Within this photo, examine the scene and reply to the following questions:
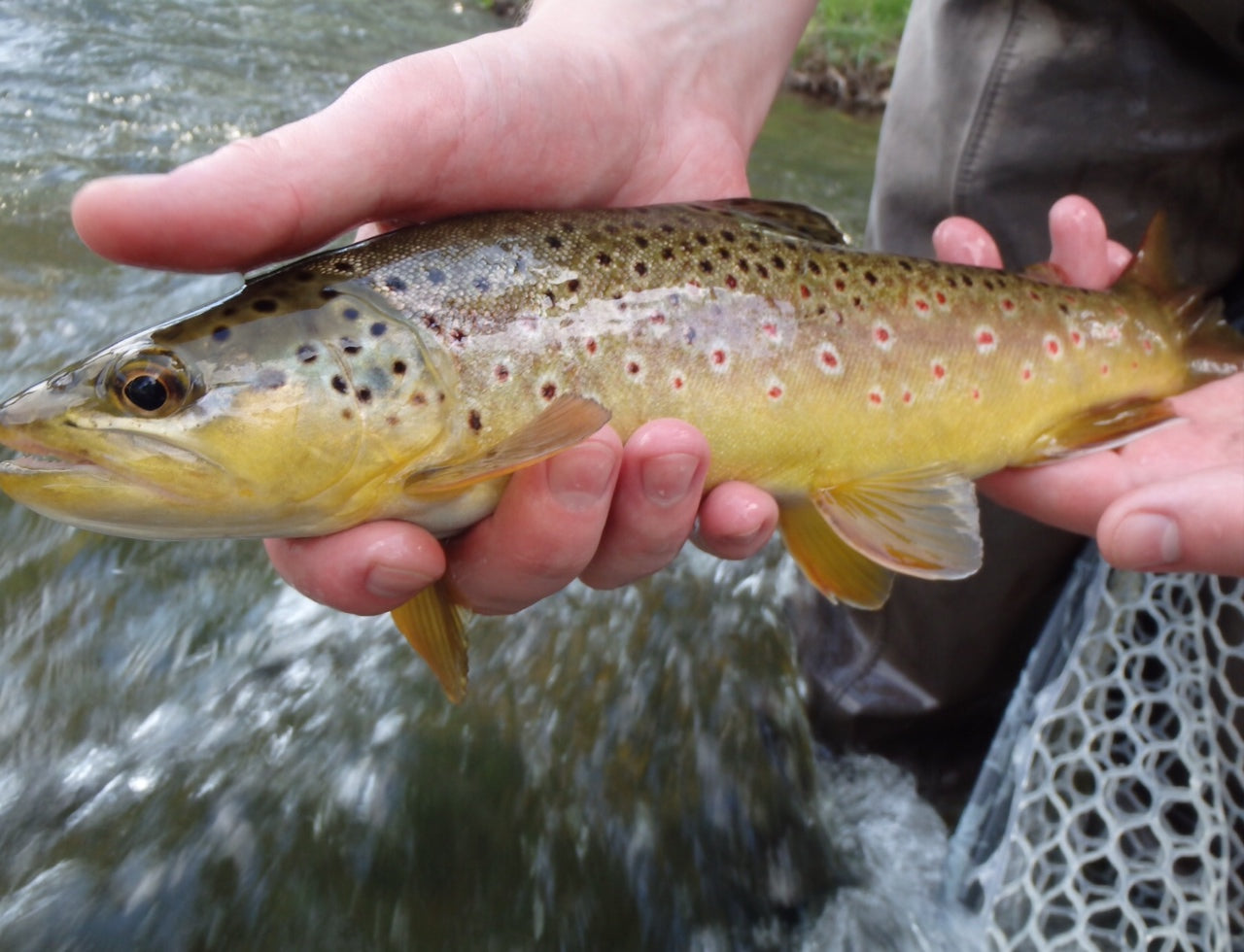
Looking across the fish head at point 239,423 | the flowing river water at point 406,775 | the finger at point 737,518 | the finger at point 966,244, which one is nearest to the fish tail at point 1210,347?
the finger at point 966,244

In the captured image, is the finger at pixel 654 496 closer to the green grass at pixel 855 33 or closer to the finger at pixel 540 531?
the finger at pixel 540 531

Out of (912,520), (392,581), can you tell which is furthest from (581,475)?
(912,520)

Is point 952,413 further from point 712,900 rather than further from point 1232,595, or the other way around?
point 712,900

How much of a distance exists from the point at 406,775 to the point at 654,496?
1323 millimetres

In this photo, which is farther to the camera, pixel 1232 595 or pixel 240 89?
pixel 240 89

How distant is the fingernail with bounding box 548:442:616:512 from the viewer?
1.54m

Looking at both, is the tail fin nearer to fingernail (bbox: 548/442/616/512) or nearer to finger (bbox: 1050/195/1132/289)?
finger (bbox: 1050/195/1132/289)

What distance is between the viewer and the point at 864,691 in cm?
296

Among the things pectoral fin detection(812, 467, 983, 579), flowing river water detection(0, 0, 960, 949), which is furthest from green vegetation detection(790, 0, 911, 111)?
pectoral fin detection(812, 467, 983, 579)

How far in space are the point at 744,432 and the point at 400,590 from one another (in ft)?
2.30

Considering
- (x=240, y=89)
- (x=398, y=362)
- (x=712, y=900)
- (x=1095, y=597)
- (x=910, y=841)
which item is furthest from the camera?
(x=240, y=89)

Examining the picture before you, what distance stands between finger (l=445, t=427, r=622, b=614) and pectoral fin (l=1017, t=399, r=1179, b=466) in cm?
107

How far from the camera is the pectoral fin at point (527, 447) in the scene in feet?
4.85

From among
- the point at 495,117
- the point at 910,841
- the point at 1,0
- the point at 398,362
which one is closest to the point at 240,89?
the point at 1,0
